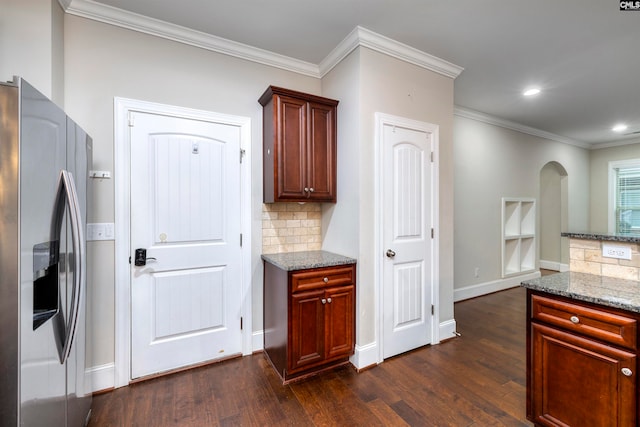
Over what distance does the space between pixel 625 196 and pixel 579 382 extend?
6.67m

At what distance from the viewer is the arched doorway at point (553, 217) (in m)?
5.79

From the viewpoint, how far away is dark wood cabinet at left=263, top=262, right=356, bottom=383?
2166 millimetres

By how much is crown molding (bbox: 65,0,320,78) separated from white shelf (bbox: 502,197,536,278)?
3940 mm

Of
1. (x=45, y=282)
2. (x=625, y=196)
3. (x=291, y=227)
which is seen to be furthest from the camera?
(x=625, y=196)

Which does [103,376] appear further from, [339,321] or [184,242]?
[339,321]

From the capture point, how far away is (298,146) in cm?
251

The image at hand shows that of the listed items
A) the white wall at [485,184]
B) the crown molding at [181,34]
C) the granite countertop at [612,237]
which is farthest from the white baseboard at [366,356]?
the crown molding at [181,34]

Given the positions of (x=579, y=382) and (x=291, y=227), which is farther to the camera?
(x=291, y=227)

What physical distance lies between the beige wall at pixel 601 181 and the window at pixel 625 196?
80 mm

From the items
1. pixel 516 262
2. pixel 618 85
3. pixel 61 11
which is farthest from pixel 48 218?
pixel 516 262

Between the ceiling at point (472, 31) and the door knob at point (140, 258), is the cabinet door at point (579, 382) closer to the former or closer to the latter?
the ceiling at point (472, 31)

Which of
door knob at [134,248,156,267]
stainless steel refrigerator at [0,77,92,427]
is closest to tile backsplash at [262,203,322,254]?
door knob at [134,248,156,267]

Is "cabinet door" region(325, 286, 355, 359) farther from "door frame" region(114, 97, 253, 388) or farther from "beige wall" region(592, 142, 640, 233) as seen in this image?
"beige wall" region(592, 142, 640, 233)

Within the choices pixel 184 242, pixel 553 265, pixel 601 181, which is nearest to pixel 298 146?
pixel 184 242
